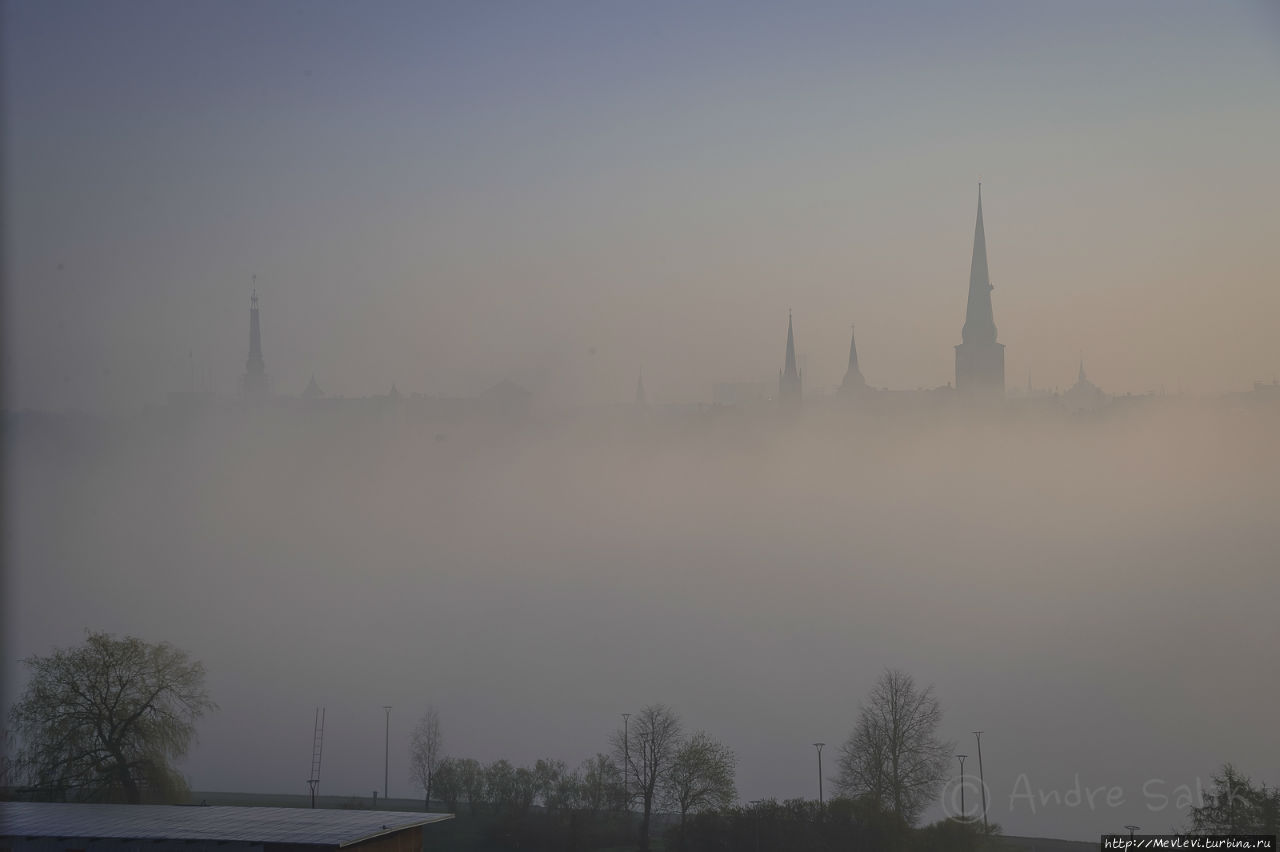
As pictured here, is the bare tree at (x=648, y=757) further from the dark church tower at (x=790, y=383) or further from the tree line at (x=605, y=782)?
the dark church tower at (x=790, y=383)

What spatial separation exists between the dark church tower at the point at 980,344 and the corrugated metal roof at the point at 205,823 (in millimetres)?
63853

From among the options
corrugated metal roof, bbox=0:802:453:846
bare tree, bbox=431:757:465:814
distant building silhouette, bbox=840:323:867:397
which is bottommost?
bare tree, bbox=431:757:465:814

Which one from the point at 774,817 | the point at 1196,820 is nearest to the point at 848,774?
the point at 774,817

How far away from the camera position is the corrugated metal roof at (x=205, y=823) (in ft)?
78.8

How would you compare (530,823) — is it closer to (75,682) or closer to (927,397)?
(75,682)

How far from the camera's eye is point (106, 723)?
130 ft

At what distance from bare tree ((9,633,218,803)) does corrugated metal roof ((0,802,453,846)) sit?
964 cm

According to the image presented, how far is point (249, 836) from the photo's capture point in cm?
2406

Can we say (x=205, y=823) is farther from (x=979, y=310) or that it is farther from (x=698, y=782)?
(x=979, y=310)

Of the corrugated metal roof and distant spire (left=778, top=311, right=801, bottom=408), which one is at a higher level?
distant spire (left=778, top=311, right=801, bottom=408)

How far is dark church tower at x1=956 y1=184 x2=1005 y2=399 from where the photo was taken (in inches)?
3206

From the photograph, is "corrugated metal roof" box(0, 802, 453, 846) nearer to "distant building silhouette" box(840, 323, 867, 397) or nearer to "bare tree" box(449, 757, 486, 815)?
"bare tree" box(449, 757, 486, 815)

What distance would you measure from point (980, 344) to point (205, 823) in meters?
68.6

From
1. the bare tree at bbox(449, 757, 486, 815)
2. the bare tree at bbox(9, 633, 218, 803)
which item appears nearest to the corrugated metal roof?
the bare tree at bbox(9, 633, 218, 803)
